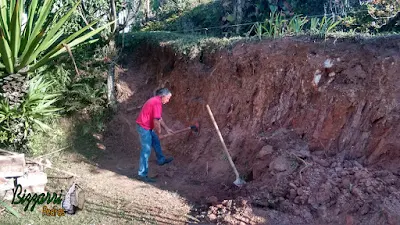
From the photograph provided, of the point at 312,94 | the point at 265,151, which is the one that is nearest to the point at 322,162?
the point at 265,151

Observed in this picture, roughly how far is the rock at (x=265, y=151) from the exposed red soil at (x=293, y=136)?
2 cm

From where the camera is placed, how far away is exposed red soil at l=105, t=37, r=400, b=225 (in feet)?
18.1

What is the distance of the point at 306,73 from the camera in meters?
6.90

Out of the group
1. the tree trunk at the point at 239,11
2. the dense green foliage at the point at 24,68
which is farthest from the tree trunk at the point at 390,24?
the dense green foliage at the point at 24,68

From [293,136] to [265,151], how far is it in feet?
1.59

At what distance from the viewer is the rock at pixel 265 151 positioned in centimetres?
661

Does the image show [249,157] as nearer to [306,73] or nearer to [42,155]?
[306,73]

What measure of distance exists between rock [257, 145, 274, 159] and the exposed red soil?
18 mm

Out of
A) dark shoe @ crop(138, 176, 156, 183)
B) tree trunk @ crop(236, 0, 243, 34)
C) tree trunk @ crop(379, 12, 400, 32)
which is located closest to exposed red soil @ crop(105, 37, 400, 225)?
dark shoe @ crop(138, 176, 156, 183)

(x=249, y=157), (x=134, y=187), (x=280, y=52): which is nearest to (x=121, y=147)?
(x=134, y=187)

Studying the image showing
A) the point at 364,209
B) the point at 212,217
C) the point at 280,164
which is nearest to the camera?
the point at 364,209

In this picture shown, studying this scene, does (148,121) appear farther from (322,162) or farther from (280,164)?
(322,162)

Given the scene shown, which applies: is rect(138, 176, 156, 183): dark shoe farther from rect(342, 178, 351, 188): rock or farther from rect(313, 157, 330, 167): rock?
rect(342, 178, 351, 188): rock

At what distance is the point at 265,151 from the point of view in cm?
665
